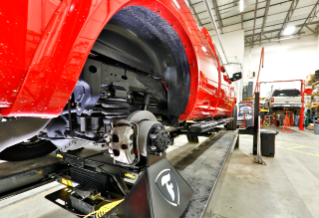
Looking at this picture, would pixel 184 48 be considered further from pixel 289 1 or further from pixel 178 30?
pixel 289 1

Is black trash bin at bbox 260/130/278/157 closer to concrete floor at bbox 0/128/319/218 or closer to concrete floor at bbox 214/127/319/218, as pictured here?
concrete floor at bbox 214/127/319/218

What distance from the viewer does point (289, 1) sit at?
721cm

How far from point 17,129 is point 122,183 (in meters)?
0.74

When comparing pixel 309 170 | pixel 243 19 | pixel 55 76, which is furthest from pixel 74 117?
pixel 243 19

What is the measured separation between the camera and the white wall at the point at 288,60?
33.5 feet

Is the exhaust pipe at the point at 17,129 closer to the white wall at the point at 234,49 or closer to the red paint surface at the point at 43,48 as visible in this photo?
the red paint surface at the point at 43,48

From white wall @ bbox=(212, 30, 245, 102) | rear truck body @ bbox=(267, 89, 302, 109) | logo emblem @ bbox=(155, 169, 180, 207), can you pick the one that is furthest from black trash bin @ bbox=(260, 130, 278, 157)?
white wall @ bbox=(212, 30, 245, 102)

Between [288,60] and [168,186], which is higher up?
[288,60]

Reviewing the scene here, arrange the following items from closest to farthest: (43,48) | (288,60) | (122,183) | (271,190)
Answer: (43,48) < (122,183) < (271,190) < (288,60)

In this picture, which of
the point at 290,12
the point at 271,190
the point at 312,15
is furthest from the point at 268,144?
the point at 312,15

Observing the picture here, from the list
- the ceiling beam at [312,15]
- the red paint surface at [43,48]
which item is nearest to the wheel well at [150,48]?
the red paint surface at [43,48]

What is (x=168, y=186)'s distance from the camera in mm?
854

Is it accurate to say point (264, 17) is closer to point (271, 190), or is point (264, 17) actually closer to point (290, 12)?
point (290, 12)

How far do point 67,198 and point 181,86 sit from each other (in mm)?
1215
